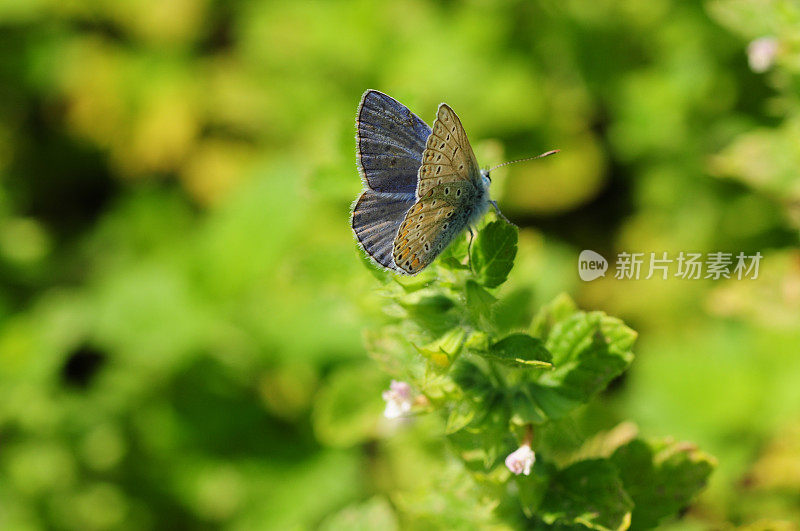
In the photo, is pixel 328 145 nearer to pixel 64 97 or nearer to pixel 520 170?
pixel 520 170

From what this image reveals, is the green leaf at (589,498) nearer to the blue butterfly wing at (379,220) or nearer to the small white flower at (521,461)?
→ the small white flower at (521,461)

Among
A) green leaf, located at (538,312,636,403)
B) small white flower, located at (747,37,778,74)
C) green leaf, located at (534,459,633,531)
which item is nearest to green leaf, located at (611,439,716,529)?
green leaf, located at (534,459,633,531)

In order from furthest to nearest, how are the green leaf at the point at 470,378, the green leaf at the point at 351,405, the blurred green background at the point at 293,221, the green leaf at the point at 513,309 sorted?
the blurred green background at the point at 293,221 < the green leaf at the point at 351,405 < the green leaf at the point at 513,309 < the green leaf at the point at 470,378

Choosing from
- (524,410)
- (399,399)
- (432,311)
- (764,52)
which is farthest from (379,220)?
(764,52)

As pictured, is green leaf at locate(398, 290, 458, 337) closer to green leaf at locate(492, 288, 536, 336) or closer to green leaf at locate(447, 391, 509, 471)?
green leaf at locate(447, 391, 509, 471)

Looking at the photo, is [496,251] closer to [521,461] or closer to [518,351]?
[518,351]

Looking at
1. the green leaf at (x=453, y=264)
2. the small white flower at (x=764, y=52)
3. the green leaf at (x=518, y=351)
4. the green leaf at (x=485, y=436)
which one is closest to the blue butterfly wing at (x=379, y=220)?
the green leaf at (x=453, y=264)

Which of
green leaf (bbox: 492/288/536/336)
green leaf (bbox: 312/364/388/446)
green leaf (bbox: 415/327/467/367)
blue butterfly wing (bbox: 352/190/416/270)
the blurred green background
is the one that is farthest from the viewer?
the blurred green background
